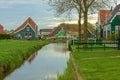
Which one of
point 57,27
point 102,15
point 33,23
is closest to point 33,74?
point 102,15

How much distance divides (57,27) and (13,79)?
13538cm

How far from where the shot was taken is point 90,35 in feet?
422

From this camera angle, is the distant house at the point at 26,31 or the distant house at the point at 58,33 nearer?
the distant house at the point at 26,31

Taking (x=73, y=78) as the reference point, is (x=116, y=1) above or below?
above

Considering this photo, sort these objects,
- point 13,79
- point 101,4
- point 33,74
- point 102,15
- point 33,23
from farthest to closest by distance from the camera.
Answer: point 33,23
point 102,15
point 101,4
point 33,74
point 13,79

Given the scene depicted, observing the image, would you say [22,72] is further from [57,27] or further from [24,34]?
[57,27]

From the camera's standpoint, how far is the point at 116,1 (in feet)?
140

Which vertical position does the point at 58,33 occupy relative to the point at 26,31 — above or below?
below

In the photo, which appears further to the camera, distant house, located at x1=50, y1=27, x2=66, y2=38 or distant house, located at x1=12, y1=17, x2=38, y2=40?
distant house, located at x1=50, y1=27, x2=66, y2=38

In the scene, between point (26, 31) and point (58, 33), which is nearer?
point (26, 31)

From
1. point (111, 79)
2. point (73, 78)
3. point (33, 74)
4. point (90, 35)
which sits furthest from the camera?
point (90, 35)

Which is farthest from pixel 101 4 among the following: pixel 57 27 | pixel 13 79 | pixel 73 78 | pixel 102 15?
pixel 57 27

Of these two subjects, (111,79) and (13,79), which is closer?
(111,79)

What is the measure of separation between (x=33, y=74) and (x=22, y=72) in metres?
1.50
